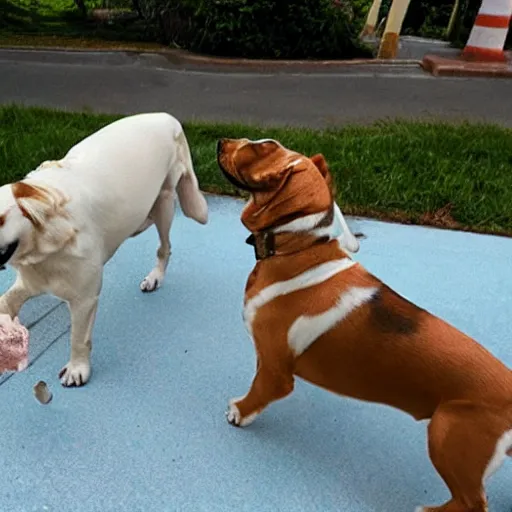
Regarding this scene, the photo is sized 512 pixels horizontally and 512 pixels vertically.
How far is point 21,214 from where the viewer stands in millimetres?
1666

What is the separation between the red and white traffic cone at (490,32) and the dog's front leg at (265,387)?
519 cm

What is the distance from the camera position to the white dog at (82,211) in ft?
5.58

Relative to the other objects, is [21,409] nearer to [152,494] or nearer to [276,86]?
[152,494]

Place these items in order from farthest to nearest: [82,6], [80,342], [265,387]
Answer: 1. [82,6]
2. [80,342]
3. [265,387]

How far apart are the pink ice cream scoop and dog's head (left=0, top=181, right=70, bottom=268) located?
0.60 ft

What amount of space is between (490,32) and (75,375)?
532 centimetres

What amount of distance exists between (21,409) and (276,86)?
4.25m

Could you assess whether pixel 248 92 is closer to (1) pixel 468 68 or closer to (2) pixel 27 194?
(1) pixel 468 68

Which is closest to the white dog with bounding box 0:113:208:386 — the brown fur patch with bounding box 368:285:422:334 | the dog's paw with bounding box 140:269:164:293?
the dog's paw with bounding box 140:269:164:293

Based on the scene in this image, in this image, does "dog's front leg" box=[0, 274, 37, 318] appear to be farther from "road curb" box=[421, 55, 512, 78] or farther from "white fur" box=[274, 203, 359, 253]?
"road curb" box=[421, 55, 512, 78]

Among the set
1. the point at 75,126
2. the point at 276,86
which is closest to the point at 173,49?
the point at 276,86

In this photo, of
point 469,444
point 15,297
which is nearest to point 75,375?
point 15,297

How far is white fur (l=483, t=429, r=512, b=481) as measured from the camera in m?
1.42

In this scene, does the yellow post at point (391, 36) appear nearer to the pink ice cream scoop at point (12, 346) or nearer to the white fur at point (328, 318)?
the white fur at point (328, 318)
